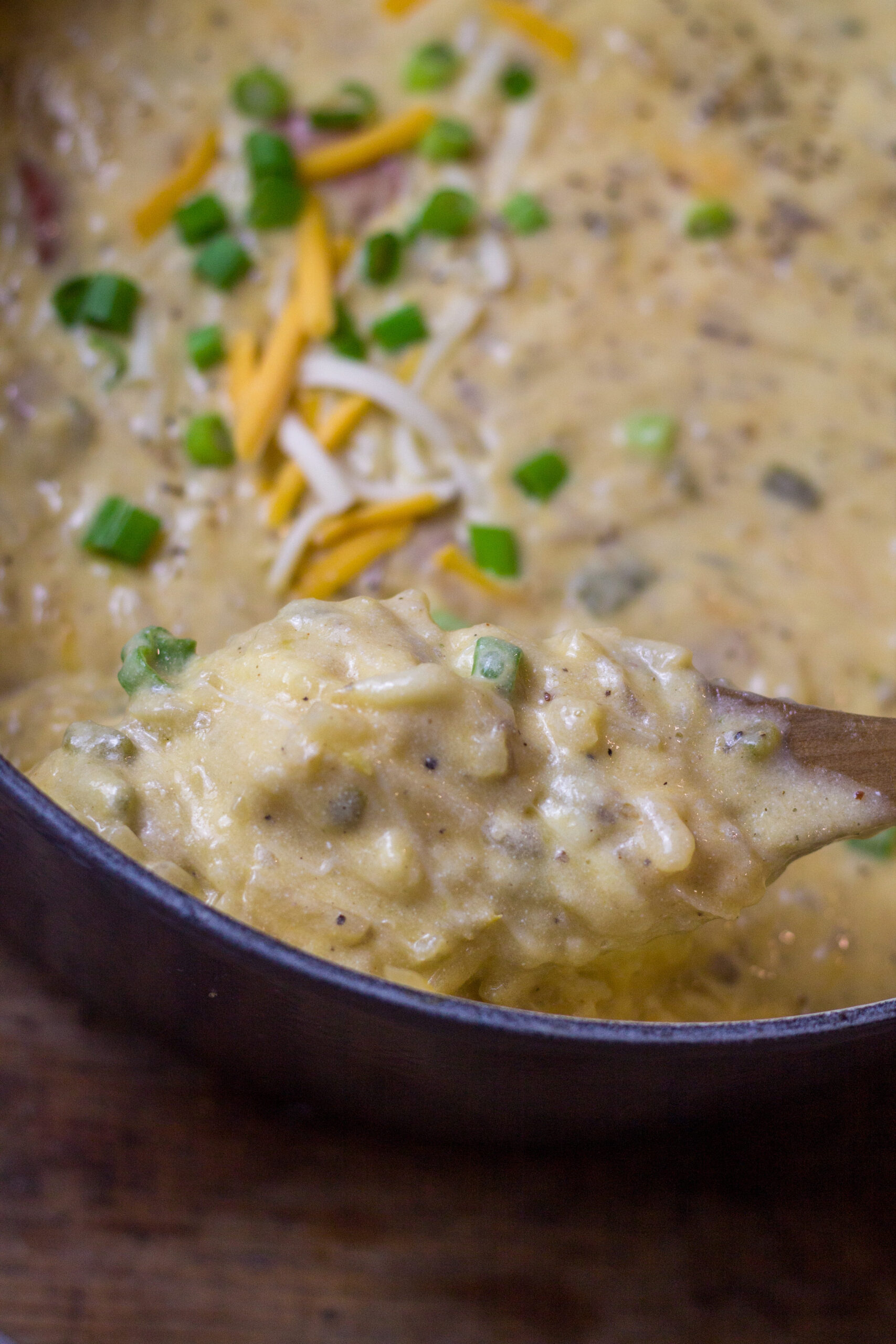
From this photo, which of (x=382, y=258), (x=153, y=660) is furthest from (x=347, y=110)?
(x=153, y=660)

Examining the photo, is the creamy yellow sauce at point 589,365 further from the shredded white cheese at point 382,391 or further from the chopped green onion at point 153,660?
the chopped green onion at point 153,660

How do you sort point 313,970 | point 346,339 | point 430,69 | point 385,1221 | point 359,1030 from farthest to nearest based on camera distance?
point 430,69, point 346,339, point 385,1221, point 359,1030, point 313,970

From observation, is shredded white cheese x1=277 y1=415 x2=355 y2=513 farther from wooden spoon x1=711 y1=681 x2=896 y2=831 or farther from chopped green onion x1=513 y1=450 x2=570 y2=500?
wooden spoon x1=711 y1=681 x2=896 y2=831

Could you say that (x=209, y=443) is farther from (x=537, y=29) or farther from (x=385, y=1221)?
(x=385, y=1221)

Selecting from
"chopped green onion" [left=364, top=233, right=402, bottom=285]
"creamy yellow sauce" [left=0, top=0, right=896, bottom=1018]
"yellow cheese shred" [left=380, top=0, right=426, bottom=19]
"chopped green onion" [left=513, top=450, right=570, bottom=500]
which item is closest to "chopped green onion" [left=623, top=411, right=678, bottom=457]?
"creamy yellow sauce" [left=0, top=0, right=896, bottom=1018]

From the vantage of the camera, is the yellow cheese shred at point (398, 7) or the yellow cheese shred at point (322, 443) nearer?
the yellow cheese shred at point (322, 443)

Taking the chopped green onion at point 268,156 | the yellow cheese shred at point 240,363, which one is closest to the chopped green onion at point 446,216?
the chopped green onion at point 268,156

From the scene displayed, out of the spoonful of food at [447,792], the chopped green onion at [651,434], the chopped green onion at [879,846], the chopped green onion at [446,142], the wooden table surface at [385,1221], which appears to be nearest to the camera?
the spoonful of food at [447,792]
